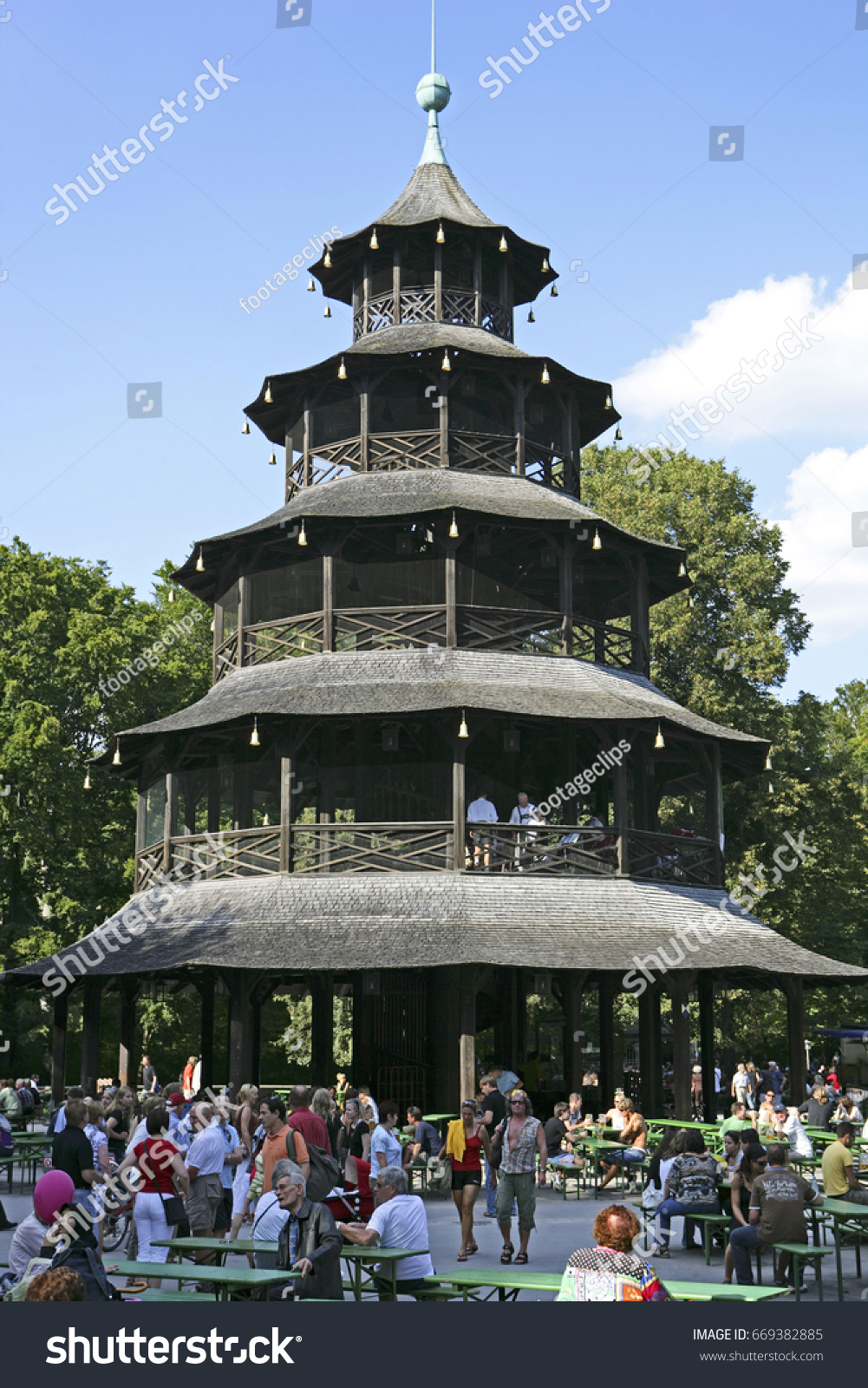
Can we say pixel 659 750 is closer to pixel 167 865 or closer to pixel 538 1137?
pixel 167 865

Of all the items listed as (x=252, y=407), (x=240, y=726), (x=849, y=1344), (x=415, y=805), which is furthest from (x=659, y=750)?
(x=849, y=1344)

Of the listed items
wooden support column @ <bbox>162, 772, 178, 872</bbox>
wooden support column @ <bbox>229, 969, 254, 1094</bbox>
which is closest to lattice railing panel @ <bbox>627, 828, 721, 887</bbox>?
wooden support column @ <bbox>229, 969, 254, 1094</bbox>

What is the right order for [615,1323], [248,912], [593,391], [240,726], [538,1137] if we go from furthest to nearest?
1. [593,391]
2. [240,726]
3. [248,912]
4. [538,1137]
5. [615,1323]

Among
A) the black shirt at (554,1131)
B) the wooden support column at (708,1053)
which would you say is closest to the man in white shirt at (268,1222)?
the black shirt at (554,1131)

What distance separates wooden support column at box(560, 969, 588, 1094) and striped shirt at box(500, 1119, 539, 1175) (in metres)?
8.14

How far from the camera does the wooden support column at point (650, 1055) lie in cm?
2589

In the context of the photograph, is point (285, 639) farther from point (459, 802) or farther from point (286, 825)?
point (459, 802)

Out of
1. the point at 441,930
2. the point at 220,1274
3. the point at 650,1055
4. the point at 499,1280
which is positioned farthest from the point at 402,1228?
the point at 650,1055

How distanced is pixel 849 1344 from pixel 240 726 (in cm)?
1886

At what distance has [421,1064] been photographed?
26.4 metres

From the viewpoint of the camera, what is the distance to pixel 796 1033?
83.7ft

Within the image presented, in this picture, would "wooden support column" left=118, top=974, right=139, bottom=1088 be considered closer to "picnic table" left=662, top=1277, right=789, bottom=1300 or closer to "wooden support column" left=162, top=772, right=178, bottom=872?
"wooden support column" left=162, top=772, right=178, bottom=872

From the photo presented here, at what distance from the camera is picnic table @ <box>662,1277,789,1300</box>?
9672mm

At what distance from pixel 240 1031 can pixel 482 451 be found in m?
14.0
